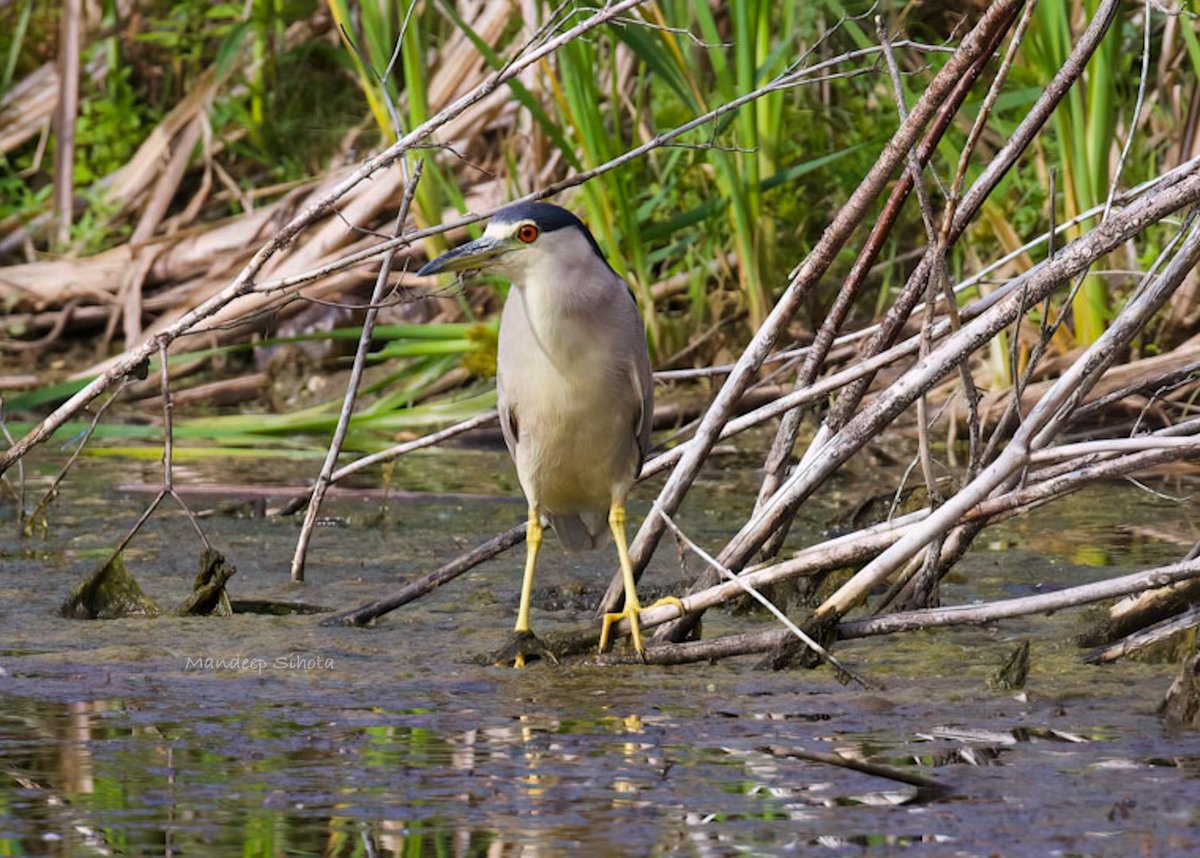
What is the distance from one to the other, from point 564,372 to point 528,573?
17.6 inches

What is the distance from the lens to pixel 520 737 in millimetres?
3445

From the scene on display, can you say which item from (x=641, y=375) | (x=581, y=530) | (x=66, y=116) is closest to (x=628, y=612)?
(x=641, y=375)

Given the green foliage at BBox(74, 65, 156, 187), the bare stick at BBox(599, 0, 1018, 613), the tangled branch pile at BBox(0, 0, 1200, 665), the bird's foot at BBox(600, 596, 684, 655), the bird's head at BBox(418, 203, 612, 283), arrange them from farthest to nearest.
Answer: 1. the green foliage at BBox(74, 65, 156, 187)
2. the bird's head at BBox(418, 203, 612, 283)
3. the bird's foot at BBox(600, 596, 684, 655)
4. the bare stick at BBox(599, 0, 1018, 613)
5. the tangled branch pile at BBox(0, 0, 1200, 665)

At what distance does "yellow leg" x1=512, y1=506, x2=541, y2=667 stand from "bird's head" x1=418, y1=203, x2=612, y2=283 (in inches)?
24.8

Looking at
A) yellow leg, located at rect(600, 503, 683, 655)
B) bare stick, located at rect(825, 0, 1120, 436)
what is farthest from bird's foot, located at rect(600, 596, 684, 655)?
bare stick, located at rect(825, 0, 1120, 436)

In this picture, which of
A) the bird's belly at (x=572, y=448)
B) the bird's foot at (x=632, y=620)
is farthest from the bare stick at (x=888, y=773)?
the bird's belly at (x=572, y=448)

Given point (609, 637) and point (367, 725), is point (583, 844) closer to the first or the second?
point (367, 725)

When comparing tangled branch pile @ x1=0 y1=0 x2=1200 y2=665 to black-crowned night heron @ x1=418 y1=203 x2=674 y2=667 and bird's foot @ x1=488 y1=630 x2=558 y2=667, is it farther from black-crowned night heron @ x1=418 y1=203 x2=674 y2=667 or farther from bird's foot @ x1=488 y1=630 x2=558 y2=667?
bird's foot @ x1=488 y1=630 x2=558 y2=667

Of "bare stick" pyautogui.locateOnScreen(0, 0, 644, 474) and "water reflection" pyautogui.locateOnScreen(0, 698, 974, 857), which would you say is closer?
"water reflection" pyautogui.locateOnScreen(0, 698, 974, 857)

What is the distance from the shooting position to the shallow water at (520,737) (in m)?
2.78

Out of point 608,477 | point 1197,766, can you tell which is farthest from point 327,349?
point 1197,766

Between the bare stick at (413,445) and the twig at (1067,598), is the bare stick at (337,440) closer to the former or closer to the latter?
the bare stick at (413,445)

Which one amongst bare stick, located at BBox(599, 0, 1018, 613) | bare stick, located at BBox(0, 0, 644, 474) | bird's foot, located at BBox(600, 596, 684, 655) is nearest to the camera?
bare stick, located at BBox(599, 0, 1018, 613)

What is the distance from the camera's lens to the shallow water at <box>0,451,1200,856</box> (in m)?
2.78
